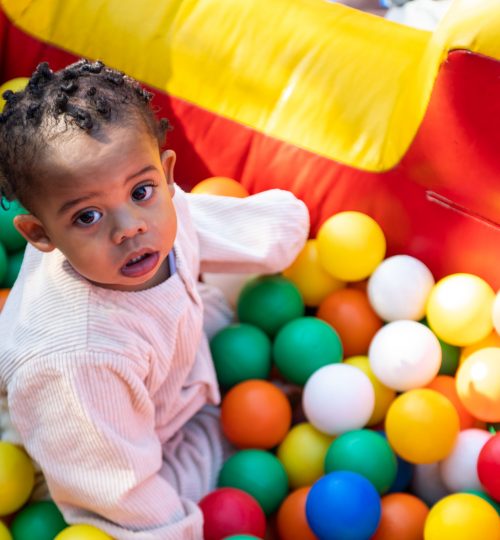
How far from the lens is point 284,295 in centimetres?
133

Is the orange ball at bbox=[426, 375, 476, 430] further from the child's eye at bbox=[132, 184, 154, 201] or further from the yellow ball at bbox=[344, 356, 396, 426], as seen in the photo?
the child's eye at bbox=[132, 184, 154, 201]

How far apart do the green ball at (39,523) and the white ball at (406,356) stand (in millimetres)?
465

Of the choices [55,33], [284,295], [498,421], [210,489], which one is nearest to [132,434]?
[210,489]

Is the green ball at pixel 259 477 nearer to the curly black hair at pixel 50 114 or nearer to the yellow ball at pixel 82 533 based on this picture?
the yellow ball at pixel 82 533

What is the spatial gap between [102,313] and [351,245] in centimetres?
41

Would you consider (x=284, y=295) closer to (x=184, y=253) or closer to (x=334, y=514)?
(x=184, y=253)

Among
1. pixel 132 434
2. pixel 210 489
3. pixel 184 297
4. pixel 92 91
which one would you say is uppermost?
pixel 92 91

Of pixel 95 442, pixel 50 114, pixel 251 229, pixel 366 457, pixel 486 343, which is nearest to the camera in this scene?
pixel 50 114

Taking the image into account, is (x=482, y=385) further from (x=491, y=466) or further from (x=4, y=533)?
(x=4, y=533)

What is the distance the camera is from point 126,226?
3.11 feet

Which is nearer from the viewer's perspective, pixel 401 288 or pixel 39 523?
pixel 39 523

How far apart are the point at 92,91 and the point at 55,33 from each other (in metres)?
0.67

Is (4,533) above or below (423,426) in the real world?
below

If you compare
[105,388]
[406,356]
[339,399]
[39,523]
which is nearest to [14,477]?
[39,523]
